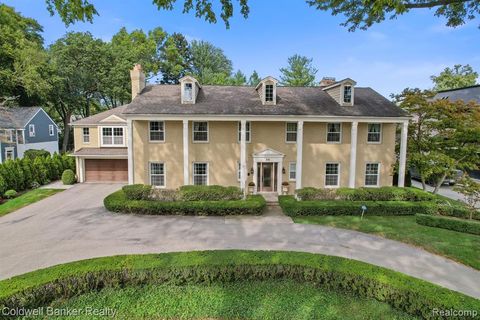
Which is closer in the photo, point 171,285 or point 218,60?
point 171,285

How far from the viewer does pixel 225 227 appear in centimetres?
1241

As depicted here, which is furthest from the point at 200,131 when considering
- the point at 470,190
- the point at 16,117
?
the point at 16,117

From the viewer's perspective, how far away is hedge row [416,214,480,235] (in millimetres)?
11992

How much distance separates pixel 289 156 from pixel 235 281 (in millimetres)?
12454

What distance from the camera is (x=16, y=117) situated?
96.8 feet

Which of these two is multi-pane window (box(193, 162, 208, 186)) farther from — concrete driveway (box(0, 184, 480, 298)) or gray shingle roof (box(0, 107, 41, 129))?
gray shingle roof (box(0, 107, 41, 129))

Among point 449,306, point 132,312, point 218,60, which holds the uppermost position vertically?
point 218,60

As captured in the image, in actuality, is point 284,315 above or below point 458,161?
below

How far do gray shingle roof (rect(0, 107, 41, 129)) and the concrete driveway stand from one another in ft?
62.1

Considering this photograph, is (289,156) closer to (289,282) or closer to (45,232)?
(289,282)

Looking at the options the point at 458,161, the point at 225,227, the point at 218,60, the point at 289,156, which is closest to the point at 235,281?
the point at 225,227

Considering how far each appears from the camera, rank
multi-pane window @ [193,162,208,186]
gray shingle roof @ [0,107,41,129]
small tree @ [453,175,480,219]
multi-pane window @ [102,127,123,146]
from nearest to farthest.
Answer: small tree @ [453,175,480,219], multi-pane window @ [193,162,208,186], multi-pane window @ [102,127,123,146], gray shingle roof @ [0,107,41,129]

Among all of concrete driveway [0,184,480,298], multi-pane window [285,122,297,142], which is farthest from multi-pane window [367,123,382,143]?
concrete driveway [0,184,480,298]

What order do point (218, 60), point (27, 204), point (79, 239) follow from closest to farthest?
point (79, 239) → point (27, 204) → point (218, 60)
